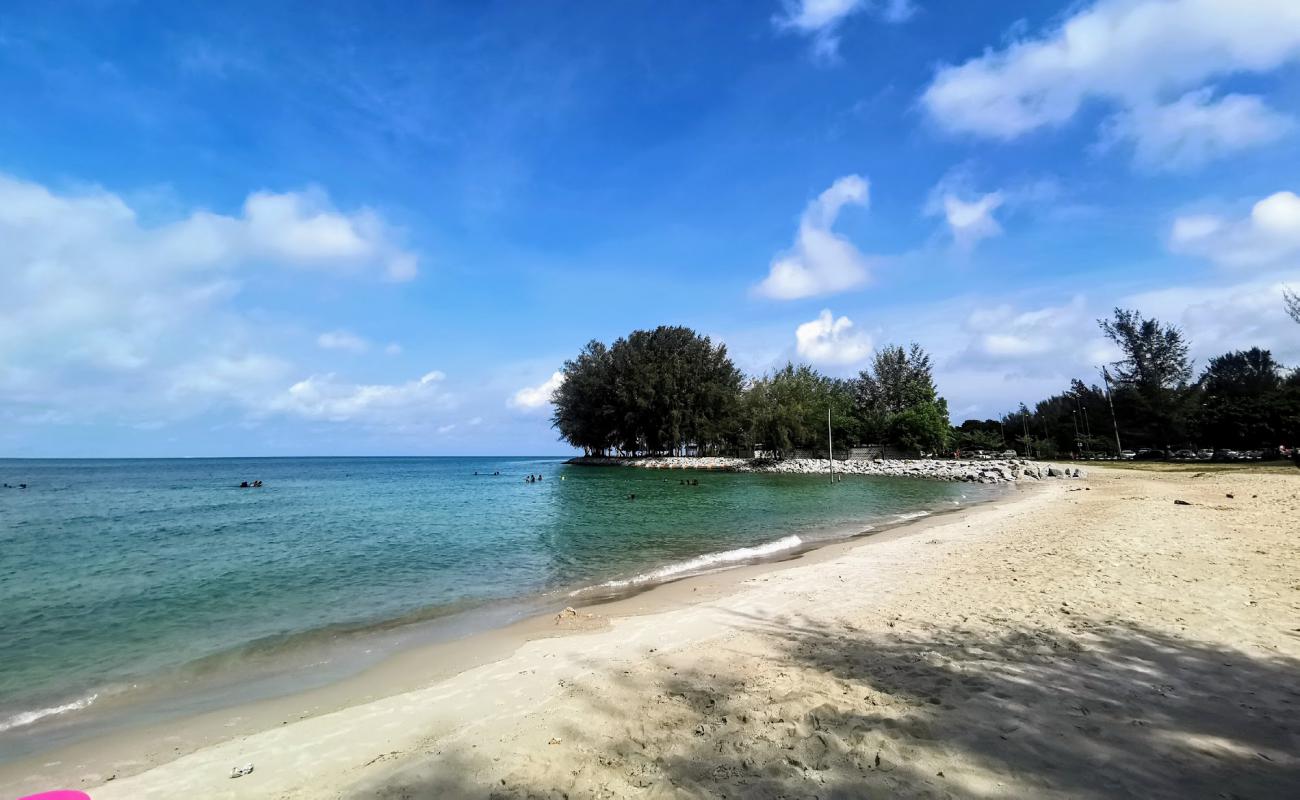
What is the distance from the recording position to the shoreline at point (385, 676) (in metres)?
5.34

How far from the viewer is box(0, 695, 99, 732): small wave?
617 cm

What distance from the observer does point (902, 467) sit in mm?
56281

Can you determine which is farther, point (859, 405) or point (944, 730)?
point (859, 405)

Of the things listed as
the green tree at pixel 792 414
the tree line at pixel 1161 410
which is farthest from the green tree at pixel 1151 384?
the green tree at pixel 792 414

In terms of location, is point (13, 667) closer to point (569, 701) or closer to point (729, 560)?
point (569, 701)

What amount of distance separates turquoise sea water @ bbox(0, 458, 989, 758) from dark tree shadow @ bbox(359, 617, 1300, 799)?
533cm

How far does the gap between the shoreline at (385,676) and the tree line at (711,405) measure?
56280 millimetres

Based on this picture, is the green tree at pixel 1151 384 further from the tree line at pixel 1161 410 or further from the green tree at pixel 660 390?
the green tree at pixel 660 390

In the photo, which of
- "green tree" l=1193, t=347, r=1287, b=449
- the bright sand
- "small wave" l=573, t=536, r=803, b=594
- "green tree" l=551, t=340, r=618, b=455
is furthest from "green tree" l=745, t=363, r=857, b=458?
the bright sand

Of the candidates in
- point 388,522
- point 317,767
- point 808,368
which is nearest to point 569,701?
point 317,767

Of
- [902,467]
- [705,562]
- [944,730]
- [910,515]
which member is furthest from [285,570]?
[902,467]

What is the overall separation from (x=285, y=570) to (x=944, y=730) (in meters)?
14.9

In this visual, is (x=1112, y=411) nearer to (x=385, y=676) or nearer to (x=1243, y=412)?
(x=1243, y=412)

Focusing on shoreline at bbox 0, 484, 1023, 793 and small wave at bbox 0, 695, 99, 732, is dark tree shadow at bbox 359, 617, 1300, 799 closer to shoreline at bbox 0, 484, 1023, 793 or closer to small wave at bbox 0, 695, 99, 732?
shoreline at bbox 0, 484, 1023, 793
